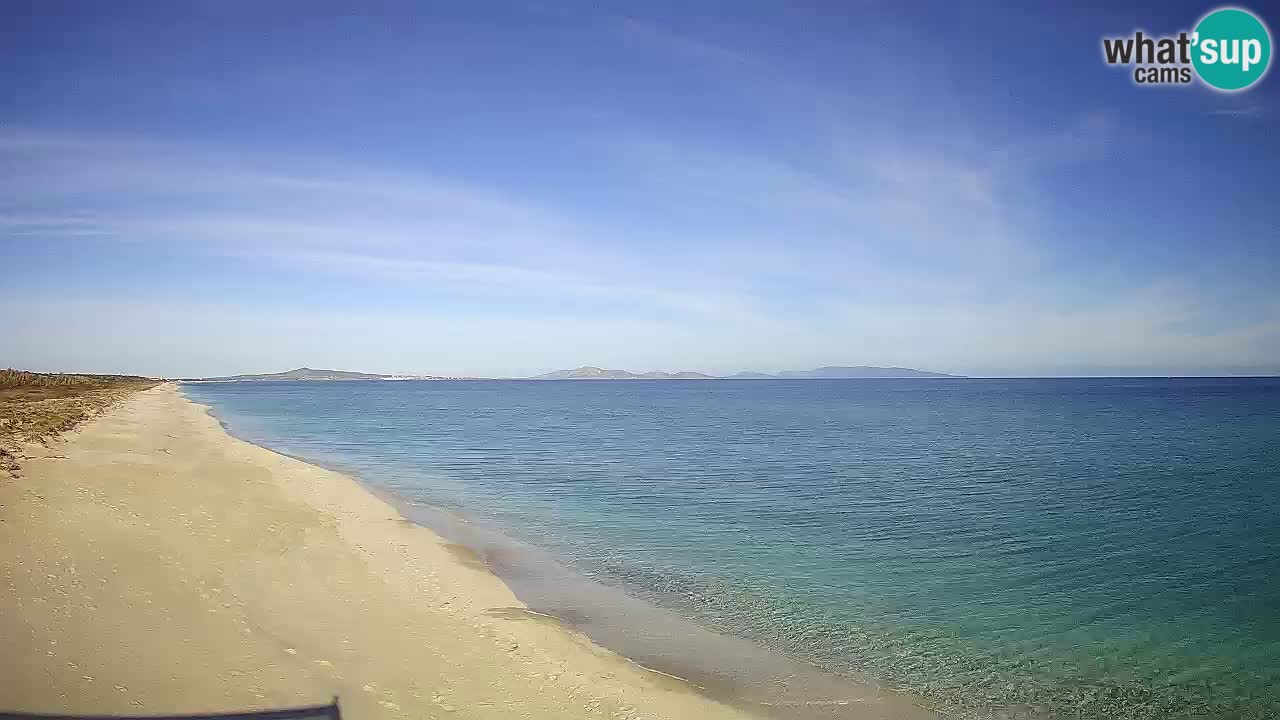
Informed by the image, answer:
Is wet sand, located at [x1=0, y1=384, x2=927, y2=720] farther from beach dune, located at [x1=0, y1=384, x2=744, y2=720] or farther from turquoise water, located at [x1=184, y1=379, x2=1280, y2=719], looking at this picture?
turquoise water, located at [x1=184, y1=379, x2=1280, y2=719]

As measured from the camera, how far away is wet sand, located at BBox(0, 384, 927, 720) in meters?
7.12

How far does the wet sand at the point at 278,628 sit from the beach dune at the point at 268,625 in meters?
0.03

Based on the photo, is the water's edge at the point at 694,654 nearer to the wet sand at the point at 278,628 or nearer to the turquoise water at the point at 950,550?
the wet sand at the point at 278,628

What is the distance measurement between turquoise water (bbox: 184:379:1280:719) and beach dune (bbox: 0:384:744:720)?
307 centimetres

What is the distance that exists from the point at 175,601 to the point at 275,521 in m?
6.34

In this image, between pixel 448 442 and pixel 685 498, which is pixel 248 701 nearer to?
pixel 685 498

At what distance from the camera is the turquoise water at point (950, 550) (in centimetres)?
929

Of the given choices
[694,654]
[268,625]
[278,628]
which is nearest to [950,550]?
[694,654]

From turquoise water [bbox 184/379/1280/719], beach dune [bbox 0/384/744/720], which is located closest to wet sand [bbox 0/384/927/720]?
beach dune [bbox 0/384/744/720]

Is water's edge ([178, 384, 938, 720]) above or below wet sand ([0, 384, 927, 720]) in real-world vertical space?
below

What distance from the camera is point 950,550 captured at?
15789 mm

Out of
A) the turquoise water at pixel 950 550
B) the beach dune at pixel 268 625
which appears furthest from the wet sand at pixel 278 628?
the turquoise water at pixel 950 550

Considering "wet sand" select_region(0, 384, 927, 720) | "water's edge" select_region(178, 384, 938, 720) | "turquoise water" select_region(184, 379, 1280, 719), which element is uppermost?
"wet sand" select_region(0, 384, 927, 720)

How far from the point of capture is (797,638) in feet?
33.0
